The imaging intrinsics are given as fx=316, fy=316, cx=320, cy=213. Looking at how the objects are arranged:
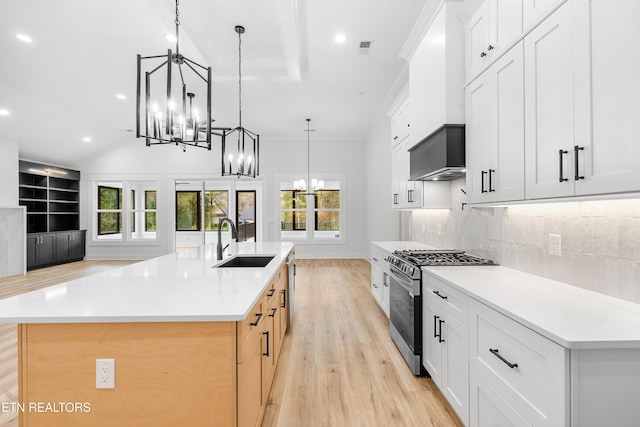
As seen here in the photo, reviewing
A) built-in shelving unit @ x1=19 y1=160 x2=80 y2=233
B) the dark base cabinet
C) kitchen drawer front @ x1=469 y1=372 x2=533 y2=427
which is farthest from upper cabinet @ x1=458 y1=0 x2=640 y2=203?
built-in shelving unit @ x1=19 y1=160 x2=80 y2=233

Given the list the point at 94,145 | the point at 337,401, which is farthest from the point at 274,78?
the point at 94,145

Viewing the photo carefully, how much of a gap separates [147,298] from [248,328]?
1.66 feet

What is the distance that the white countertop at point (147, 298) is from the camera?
4.20 ft

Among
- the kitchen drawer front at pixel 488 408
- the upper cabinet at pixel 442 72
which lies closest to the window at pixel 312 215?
the upper cabinet at pixel 442 72

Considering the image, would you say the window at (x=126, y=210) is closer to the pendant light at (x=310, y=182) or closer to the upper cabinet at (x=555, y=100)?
the pendant light at (x=310, y=182)

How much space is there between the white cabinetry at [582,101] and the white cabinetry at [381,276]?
202 cm

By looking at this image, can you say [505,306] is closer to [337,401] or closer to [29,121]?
[337,401]

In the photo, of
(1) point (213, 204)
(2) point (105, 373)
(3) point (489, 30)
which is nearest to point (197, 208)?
(1) point (213, 204)

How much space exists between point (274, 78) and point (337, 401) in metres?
4.39

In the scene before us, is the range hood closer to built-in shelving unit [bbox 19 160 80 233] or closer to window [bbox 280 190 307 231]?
window [bbox 280 190 307 231]

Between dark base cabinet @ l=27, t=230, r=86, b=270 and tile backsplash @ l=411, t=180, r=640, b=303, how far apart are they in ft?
28.5

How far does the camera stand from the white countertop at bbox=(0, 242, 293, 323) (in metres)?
1.28

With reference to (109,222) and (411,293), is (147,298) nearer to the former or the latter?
(411,293)

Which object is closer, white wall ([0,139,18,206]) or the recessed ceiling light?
→ the recessed ceiling light
